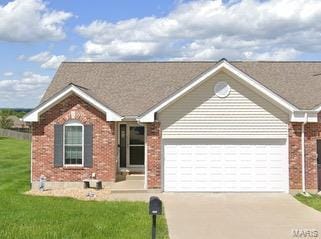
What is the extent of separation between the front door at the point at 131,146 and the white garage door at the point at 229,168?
344cm

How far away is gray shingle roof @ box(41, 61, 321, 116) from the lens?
22344 millimetres

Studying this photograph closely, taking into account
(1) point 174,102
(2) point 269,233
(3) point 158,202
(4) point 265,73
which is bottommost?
(2) point 269,233

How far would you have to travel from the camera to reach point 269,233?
1249 centimetres

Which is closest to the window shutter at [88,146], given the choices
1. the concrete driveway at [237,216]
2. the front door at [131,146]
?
the front door at [131,146]

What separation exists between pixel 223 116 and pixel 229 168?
1.96 m

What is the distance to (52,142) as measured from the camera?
68.9 feet

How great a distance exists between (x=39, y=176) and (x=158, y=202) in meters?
12.1

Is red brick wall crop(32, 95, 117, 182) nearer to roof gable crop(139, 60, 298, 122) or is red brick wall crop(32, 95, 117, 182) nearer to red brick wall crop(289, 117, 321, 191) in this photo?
roof gable crop(139, 60, 298, 122)

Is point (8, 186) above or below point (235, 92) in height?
below

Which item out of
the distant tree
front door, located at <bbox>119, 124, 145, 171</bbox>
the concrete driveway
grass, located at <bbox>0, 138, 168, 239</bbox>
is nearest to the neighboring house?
the concrete driveway

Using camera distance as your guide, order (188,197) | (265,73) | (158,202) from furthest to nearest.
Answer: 1. (265,73)
2. (188,197)
3. (158,202)

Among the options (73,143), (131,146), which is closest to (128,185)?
(73,143)

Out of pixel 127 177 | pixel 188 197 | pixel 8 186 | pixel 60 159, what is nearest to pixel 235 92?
pixel 188 197

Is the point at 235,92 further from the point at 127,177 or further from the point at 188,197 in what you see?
the point at 127,177
